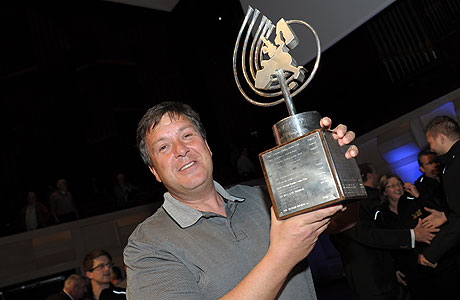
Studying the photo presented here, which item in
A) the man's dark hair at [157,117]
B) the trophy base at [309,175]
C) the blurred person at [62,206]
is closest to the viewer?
the trophy base at [309,175]

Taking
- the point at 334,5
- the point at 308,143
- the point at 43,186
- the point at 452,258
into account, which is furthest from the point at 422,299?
the point at 43,186

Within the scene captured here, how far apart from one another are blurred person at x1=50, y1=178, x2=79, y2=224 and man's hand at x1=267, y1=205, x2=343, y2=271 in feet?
27.2

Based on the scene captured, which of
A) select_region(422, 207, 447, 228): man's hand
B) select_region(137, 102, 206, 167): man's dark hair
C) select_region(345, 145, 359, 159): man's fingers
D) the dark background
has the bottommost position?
select_region(422, 207, 447, 228): man's hand

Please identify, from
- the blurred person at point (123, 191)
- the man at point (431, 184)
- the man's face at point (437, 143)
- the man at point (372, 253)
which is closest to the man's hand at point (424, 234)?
the man at point (372, 253)

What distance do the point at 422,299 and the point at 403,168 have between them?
178 inches

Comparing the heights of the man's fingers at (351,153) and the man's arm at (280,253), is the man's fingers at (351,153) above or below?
above

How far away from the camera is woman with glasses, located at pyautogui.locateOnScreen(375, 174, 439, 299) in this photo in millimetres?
3258

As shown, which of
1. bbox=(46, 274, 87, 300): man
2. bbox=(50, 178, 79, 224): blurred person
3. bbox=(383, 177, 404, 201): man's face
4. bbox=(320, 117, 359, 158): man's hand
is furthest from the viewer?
Answer: bbox=(50, 178, 79, 224): blurred person

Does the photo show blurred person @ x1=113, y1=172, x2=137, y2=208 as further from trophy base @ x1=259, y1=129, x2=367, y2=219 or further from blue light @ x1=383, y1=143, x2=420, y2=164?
trophy base @ x1=259, y1=129, x2=367, y2=219

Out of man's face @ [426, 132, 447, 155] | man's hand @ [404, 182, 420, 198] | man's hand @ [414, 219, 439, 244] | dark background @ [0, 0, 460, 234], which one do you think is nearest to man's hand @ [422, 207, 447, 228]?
man's hand @ [414, 219, 439, 244]

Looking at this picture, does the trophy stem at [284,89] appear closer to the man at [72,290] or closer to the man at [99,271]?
the man at [99,271]

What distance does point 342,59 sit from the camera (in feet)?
26.2

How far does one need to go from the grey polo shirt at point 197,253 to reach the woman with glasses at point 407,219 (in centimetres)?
219

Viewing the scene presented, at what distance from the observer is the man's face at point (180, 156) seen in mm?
1383
